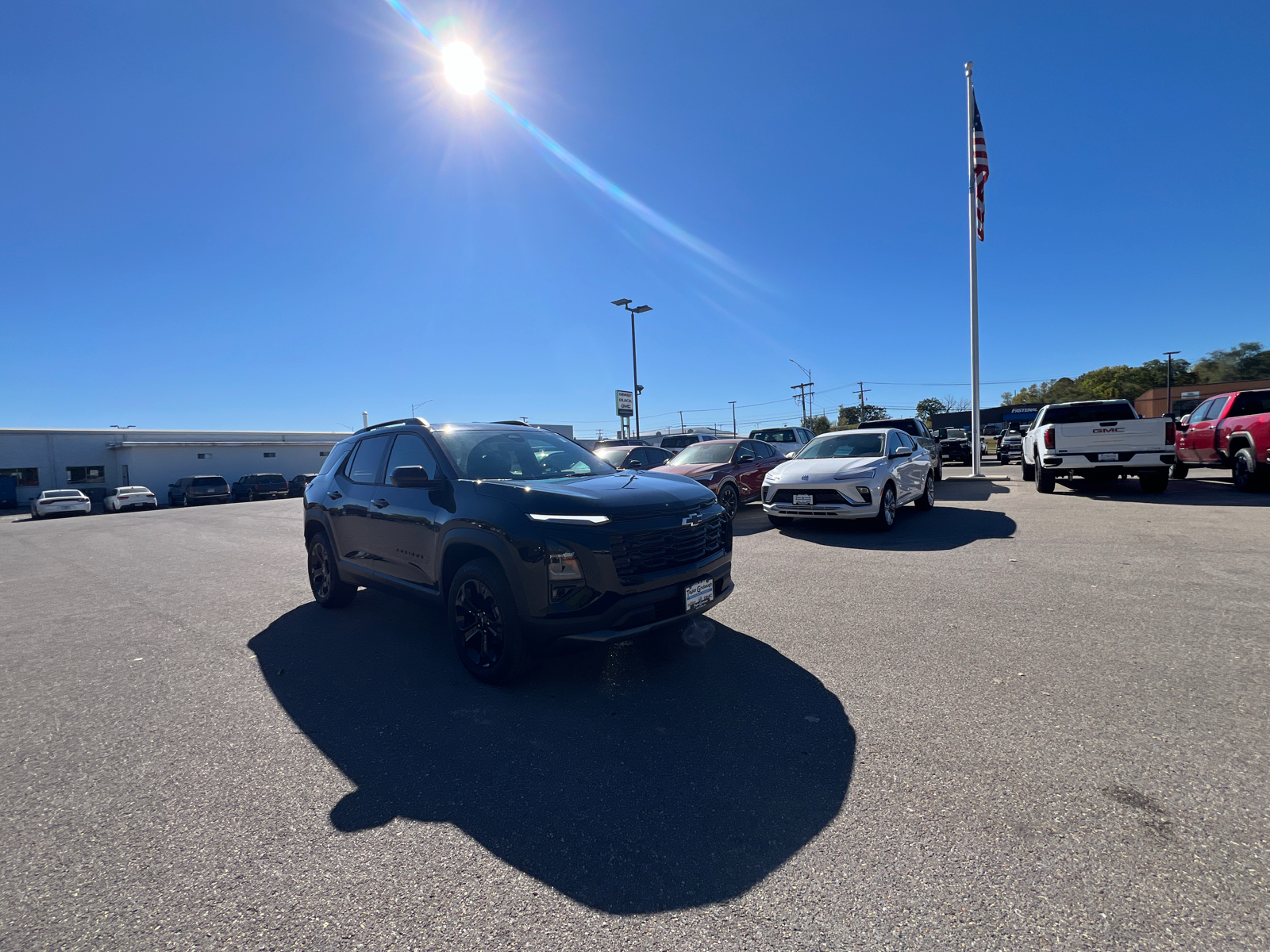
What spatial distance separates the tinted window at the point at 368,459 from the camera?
5.38 m

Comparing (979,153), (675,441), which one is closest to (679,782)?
(979,153)

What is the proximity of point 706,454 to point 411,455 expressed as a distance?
825 centimetres

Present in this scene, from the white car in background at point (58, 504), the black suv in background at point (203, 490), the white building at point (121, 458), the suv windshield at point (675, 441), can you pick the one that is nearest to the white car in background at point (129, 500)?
the white car in background at point (58, 504)

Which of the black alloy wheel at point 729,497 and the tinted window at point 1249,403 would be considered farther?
the tinted window at point 1249,403

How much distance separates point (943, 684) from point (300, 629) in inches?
203

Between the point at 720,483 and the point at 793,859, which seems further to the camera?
the point at 720,483

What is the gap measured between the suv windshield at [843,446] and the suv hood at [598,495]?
637 cm

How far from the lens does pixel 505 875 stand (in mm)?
2203

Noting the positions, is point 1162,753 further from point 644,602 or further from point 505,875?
point 505,875

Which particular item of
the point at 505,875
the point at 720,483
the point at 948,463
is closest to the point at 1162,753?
the point at 505,875

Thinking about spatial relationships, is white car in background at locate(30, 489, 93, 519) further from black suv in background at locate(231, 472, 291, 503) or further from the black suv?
the black suv

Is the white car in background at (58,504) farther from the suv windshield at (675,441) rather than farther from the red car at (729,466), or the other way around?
the red car at (729,466)

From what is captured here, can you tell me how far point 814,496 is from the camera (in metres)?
9.05

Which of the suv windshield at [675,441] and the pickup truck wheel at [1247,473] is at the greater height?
the suv windshield at [675,441]
